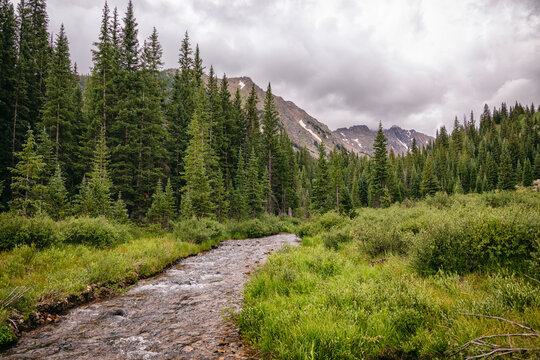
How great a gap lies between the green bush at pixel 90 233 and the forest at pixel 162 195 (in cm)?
6

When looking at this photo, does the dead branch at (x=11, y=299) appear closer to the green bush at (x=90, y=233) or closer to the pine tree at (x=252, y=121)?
the green bush at (x=90, y=233)

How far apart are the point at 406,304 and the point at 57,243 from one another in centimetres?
1404

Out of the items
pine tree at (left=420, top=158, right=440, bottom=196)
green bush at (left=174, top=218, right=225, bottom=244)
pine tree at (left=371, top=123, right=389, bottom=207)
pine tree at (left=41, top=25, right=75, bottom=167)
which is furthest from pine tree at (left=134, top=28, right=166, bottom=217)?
pine tree at (left=420, top=158, right=440, bottom=196)

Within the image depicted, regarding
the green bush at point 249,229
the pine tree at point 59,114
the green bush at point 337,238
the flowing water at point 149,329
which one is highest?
the pine tree at point 59,114

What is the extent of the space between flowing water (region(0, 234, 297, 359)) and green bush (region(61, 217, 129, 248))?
5.34 metres

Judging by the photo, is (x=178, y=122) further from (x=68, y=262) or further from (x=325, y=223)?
(x=68, y=262)

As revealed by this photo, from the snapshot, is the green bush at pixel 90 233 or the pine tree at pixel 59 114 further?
the pine tree at pixel 59 114

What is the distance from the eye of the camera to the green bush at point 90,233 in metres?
12.5

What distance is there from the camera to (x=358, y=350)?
151 inches

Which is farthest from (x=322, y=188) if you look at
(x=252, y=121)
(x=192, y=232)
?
(x=192, y=232)

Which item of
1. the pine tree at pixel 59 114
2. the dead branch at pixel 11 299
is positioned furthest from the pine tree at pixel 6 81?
the dead branch at pixel 11 299

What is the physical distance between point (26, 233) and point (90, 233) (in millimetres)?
3271

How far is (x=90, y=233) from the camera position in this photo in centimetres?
1315

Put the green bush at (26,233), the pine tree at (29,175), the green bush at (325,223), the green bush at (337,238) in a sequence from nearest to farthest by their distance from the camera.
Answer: the green bush at (26,233)
the green bush at (337,238)
the pine tree at (29,175)
the green bush at (325,223)
